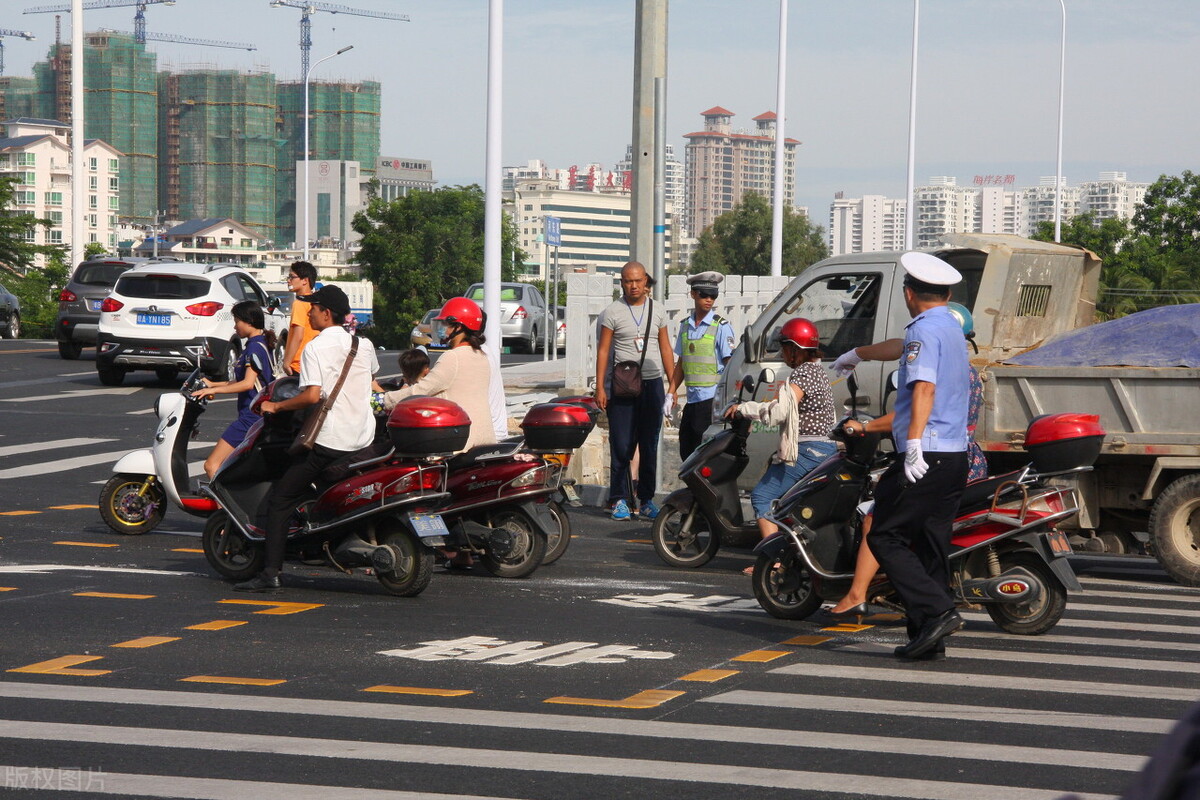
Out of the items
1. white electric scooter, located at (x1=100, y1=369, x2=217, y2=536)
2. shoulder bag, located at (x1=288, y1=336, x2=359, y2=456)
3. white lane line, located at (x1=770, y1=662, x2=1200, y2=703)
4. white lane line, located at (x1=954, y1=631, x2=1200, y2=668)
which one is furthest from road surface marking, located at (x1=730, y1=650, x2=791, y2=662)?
white electric scooter, located at (x1=100, y1=369, x2=217, y2=536)

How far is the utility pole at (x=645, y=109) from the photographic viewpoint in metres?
15.3

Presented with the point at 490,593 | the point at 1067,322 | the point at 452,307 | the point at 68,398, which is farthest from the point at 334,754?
the point at 68,398

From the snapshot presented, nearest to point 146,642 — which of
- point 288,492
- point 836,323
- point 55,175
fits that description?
point 288,492

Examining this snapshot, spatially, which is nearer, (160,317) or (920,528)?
(920,528)

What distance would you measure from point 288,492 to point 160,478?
8.44 ft

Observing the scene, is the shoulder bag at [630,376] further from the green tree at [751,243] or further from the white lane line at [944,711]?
the green tree at [751,243]

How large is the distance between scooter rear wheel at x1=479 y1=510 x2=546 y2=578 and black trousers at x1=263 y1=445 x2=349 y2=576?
1.17 meters

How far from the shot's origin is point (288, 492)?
8.67 meters

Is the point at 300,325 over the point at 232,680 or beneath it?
over

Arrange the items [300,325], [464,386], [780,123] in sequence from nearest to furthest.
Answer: [464,386], [300,325], [780,123]

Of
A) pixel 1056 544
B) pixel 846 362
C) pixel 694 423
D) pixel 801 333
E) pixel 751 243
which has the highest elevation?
pixel 751 243

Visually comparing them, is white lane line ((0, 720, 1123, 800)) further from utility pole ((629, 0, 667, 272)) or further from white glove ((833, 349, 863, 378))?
utility pole ((629, 0, 667, 272))

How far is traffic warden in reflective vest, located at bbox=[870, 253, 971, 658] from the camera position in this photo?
22.9ft

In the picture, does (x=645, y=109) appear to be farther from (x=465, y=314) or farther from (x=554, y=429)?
(x=554, y=429)
